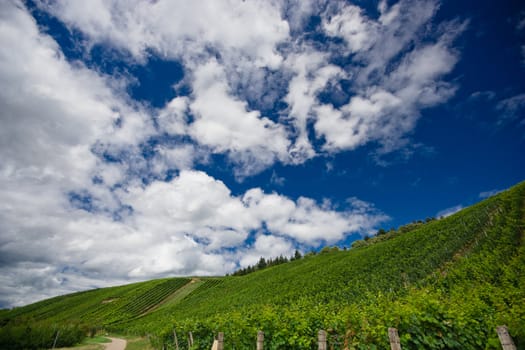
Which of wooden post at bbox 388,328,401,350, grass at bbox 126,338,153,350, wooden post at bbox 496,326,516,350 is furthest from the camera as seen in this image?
grass at bbox 126,338,153,350

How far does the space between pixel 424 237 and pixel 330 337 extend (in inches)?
1126

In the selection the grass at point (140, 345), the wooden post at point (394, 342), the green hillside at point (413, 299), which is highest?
the green hillside at point (413, 299)

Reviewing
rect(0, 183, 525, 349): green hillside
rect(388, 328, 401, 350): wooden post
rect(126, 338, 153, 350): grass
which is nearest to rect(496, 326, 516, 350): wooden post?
rect(0, 183, 525, 349): green hillside

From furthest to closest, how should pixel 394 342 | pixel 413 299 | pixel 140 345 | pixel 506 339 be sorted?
pixel 140 345 → pixel 413 299 → pixel 394 342 → pixel 506 339

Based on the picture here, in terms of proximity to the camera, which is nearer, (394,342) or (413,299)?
(394,342)

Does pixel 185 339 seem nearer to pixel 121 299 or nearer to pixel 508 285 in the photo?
pixel 508 285

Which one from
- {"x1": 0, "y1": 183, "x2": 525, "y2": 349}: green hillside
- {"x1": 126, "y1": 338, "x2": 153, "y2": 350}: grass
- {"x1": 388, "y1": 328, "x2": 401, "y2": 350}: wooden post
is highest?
{"x1": 0, "y1": 183, "x2": 525, "y2": 349}: green hillside

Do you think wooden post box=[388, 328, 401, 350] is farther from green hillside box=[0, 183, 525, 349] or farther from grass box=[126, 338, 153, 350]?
grass box=[126, 338, 153, 350]

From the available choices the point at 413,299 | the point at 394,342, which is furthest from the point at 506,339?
the point at 413,299

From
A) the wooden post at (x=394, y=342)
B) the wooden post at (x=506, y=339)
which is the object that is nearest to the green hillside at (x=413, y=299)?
the wooden post at (x=506, y=339)

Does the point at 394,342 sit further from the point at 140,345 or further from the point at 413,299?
the point at 140,345

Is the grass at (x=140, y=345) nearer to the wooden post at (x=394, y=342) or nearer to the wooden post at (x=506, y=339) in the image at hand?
the wooden post at (x=394, y=342)

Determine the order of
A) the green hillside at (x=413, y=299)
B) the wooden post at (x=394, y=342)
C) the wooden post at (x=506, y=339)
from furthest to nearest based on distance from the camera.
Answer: the green hillside at (x=413, y=299) → the wooden post at (x=394, y=342) → the wooden post at (x=506, y=339)

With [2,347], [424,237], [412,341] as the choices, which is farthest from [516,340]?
[2,347]
